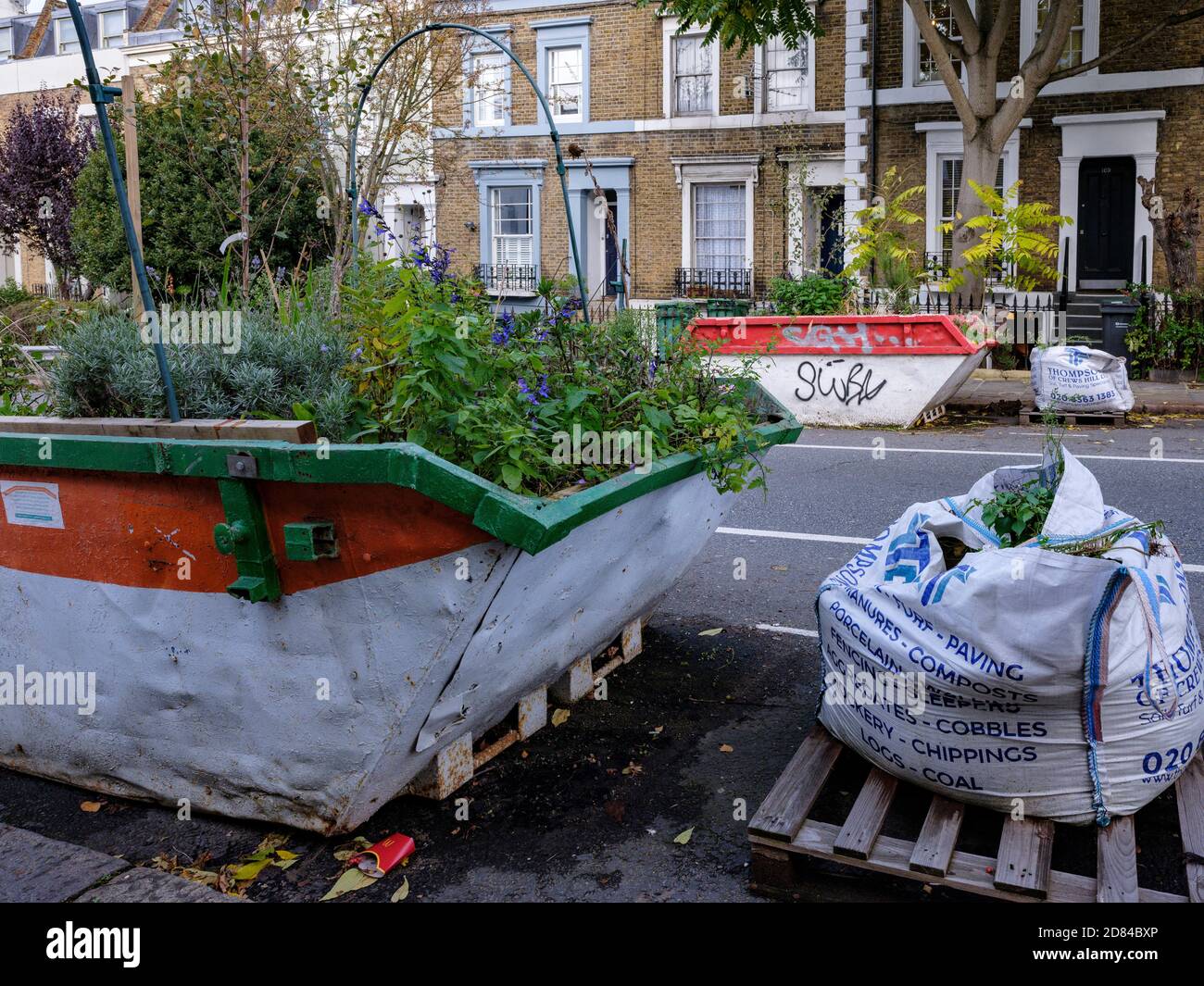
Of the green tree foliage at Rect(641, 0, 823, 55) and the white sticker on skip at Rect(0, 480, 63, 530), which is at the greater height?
the green tree foliage at Rect(641, 0, 823, 55)

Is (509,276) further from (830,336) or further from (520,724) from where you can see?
(520,724)

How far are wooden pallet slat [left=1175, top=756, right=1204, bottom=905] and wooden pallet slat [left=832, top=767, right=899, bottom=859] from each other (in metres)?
0.75

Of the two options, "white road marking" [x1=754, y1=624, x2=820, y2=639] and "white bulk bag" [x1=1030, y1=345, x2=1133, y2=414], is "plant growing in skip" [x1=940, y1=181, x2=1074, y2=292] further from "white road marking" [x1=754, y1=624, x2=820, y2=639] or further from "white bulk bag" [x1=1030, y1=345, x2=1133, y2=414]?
"white road marking" [x1=754, y1=624, x2=820, y2=639]

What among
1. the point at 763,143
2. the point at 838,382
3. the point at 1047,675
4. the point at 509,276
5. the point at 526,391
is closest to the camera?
the point at 1047,675

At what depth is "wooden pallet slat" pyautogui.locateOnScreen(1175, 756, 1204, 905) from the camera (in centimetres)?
284

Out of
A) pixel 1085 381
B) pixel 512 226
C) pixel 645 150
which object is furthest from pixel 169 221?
pixel 1085 381

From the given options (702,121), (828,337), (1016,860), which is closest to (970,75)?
(828,337)

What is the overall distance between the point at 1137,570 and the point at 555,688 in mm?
1973

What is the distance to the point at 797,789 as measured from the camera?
129 inches

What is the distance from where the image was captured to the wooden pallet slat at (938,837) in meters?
2.88

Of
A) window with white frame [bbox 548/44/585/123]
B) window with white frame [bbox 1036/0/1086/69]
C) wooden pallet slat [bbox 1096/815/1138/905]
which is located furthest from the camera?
window with white frame [bbox 548/44/585/123]

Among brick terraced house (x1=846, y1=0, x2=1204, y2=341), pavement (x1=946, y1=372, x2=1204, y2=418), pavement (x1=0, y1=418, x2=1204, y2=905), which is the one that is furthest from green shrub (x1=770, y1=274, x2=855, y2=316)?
pavement (x1=0, y1=418, x2=1204, y2=905)

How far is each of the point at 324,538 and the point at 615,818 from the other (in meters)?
1.26

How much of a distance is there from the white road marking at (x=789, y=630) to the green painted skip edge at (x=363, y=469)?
193 cm
